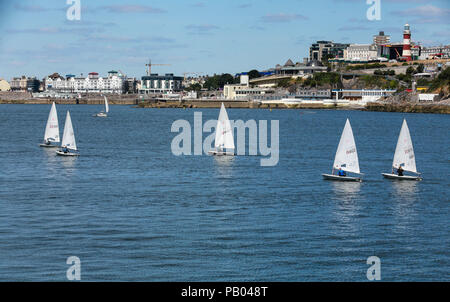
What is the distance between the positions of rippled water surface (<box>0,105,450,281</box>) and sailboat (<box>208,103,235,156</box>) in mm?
4373

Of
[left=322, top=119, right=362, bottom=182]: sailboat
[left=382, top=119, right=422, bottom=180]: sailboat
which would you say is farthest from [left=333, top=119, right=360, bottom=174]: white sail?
[left=382, top=119, right=422, bottom=180]: sailboat

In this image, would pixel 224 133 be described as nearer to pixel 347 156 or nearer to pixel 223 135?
pixel 223 135

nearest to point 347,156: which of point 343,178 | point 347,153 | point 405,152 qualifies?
point 347,153

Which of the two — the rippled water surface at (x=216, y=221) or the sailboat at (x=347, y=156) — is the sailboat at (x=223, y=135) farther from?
the sailboat at (x=347, y=156)

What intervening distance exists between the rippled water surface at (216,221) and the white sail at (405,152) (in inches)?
86.8

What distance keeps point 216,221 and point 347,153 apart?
18.4m

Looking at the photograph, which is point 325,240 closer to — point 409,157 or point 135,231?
point 135,231

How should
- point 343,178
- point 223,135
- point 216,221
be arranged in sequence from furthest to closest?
point 223,135, point 343,178, point 216,221

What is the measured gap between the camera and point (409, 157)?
5228cm

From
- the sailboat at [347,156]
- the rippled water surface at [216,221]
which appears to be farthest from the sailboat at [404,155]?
the sailboat at [347,156]

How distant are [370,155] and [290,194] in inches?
1191

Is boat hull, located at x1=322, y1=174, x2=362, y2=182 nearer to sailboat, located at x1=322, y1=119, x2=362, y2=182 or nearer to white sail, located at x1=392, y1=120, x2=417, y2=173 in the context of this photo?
sailboat, located at x1=322, y1=119, x2=362, y2=182

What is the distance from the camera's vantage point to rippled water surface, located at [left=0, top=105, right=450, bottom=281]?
26.2 m

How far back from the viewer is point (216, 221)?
35.0m
